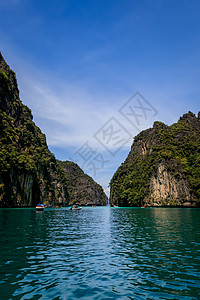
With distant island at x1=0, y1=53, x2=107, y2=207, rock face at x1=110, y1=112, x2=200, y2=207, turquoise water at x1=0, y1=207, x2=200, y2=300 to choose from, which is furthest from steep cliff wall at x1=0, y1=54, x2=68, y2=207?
turquoise water at x1=0, y1=207, x2=200, y2=300

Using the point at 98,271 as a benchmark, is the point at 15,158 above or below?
above

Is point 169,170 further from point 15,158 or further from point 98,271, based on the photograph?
point 98,271

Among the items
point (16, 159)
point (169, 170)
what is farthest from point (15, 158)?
point (169, 170)

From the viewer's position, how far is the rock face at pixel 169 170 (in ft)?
360

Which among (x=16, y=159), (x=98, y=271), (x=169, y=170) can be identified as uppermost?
(x=169, y=170)

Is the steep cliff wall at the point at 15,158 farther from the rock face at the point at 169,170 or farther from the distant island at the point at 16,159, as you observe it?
the rock face at the point at 169,170

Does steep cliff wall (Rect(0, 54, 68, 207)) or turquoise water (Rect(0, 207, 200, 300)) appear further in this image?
steep cliff wall (Rect(0, 54, 68, 207))

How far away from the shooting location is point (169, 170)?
117500 millimetres

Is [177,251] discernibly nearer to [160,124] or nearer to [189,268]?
[189,268]

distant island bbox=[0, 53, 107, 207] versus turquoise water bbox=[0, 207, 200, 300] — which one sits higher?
distant island bbox=[0, 53, 107, 207]

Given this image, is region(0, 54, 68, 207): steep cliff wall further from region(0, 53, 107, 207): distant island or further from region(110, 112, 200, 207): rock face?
region(110, 112, 200, 207): rock face

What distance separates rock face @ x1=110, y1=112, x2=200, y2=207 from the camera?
110 m

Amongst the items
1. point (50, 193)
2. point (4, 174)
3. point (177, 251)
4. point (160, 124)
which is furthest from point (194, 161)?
point (177, 251)

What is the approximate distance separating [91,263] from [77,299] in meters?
3.99
